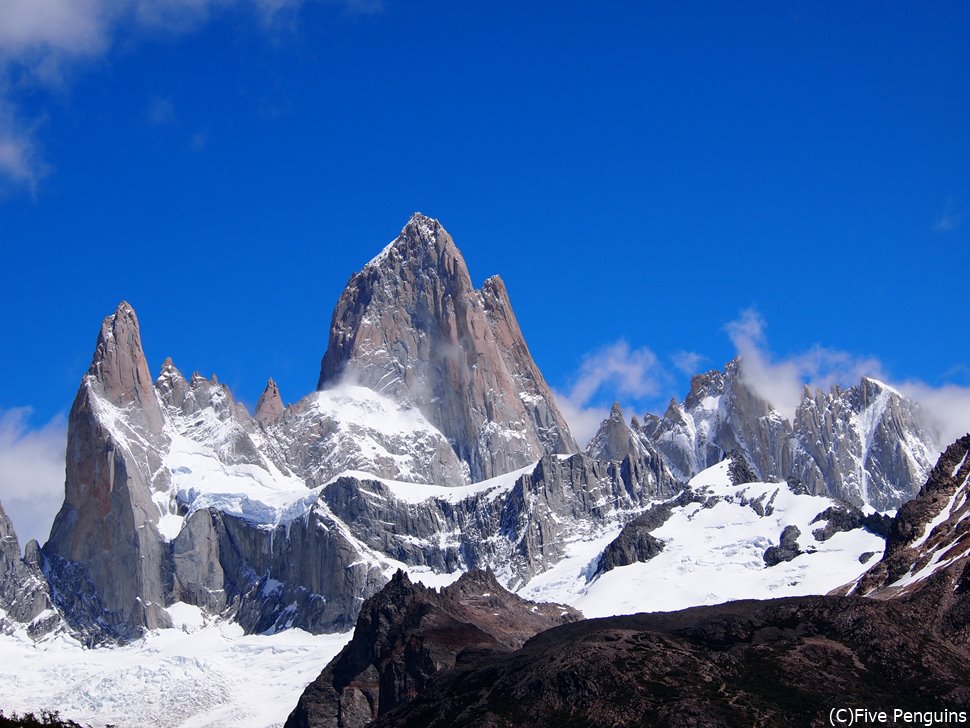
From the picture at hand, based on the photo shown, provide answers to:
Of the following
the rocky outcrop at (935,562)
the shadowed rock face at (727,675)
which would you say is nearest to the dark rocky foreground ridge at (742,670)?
the shadowed rock face at (727,675)

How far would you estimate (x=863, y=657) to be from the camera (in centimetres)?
14600

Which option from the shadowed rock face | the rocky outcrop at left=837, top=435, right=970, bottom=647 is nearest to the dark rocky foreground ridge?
the shadowed rock face

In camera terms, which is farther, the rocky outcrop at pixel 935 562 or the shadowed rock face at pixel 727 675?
the rocky outcrop at pixel 935 562

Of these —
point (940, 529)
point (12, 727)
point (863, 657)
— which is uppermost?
point (940, 529)

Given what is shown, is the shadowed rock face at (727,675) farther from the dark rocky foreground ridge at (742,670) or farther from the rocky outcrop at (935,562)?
the rocky outcrop at (935,562)

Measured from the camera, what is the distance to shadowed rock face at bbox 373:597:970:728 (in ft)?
445

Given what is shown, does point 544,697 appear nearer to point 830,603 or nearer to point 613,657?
point 613,657

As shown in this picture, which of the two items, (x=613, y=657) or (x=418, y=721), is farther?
(x=418, y=721)

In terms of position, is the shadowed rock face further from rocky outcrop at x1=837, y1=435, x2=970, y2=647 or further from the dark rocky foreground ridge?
rocky outcrop at x1=837, y1=435, x2=970, y2=647

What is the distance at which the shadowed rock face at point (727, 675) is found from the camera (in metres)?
136

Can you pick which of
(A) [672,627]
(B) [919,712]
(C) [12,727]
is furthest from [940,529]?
(C) [12,727]

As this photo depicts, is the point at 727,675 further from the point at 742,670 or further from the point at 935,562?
the point at 935,562

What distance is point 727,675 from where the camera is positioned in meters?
144

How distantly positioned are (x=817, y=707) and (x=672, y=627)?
132ft
